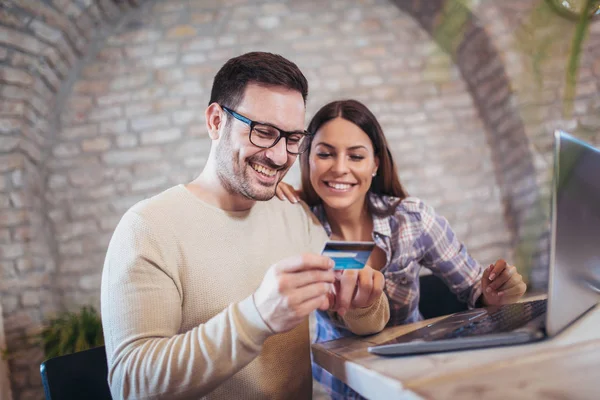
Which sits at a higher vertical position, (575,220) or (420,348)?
(575,220)

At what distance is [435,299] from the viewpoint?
1927 mm

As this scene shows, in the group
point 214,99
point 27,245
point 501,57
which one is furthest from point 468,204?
point 27,245

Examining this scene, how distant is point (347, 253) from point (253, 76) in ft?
2.05

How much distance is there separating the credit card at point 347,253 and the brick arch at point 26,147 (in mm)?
2492

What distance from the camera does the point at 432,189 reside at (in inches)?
128

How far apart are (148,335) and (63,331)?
1.95m

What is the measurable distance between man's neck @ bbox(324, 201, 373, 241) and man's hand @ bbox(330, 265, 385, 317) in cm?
67

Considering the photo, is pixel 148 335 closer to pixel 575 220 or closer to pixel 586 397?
pixel 586 397

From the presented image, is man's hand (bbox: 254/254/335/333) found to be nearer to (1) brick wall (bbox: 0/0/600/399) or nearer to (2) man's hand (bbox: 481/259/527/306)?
(2) man's hand (bbox: 481/259/527/306)

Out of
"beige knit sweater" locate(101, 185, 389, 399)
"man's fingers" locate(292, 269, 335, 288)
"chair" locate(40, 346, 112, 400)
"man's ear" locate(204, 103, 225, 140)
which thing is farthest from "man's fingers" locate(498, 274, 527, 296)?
"chair" locate(40, 346, 112, 400)

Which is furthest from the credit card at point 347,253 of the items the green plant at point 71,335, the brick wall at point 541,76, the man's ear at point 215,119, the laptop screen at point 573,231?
the brick wall at point 541,76

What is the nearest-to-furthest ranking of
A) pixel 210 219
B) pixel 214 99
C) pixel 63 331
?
pixel 210 219, pixel 214 99, pixel 63 331

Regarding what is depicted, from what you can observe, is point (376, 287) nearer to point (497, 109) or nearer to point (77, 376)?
point (77, 376)

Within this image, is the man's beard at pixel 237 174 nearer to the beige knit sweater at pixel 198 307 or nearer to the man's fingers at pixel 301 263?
the beige knit sweater at pixel 198 307
